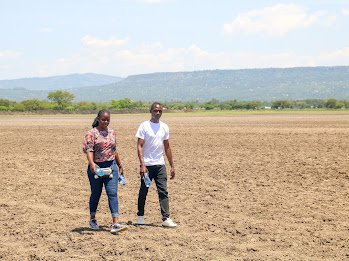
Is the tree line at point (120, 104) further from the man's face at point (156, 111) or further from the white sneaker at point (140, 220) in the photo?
the man's face at point (156, 111)

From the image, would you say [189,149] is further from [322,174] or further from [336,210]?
[336,210]

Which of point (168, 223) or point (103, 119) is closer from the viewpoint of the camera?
point (103, 119)

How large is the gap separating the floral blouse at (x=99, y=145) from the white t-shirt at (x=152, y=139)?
19.3 inches

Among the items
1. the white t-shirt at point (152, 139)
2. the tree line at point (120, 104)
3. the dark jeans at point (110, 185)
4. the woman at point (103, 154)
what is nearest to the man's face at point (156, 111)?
the white t-shirt at point (152, 139)

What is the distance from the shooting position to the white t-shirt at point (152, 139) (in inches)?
352

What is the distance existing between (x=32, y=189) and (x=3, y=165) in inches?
218

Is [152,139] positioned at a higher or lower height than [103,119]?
lower

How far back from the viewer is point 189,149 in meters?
23.7

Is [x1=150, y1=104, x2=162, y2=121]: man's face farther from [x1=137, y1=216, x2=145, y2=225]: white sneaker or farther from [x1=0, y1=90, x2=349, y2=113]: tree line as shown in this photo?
[x1=0, y1=90, x2=349, y2=113]: tree line

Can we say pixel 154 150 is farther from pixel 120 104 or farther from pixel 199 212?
pixel 120 104

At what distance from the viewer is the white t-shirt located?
8930 mm

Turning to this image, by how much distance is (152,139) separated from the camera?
8.95 m

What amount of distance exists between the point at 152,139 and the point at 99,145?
808 millimetres

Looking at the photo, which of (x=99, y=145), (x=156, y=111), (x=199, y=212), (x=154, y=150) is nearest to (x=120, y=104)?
(x=199, y=212)
